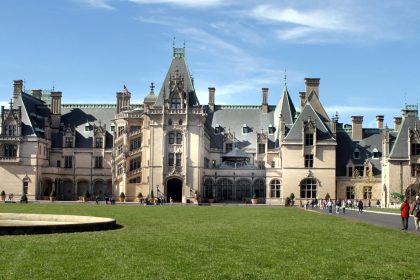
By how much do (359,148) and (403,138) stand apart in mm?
9103

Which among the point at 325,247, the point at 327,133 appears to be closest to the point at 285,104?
the point at 327,133

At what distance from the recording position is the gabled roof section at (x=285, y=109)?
97188 mm

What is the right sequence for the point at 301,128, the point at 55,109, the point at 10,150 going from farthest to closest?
the point at 55,109 → the point at 10,150 → the point at 301,128

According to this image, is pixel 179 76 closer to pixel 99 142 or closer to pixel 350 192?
pixel 99 142

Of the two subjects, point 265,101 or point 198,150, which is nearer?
Answer: point 198,150

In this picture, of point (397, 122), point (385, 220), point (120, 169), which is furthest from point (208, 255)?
point (397, 122)

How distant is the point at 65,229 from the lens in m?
30.0

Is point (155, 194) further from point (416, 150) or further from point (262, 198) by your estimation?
point (416, 150)

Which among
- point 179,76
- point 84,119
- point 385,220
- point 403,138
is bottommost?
point 385,220

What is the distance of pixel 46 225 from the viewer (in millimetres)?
29453

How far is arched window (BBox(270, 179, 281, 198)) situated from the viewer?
91.3 meters

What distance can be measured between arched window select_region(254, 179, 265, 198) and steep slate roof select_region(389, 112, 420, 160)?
59.1ft

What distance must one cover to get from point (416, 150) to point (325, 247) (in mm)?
62000

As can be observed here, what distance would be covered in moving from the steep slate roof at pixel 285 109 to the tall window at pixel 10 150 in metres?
36.4
